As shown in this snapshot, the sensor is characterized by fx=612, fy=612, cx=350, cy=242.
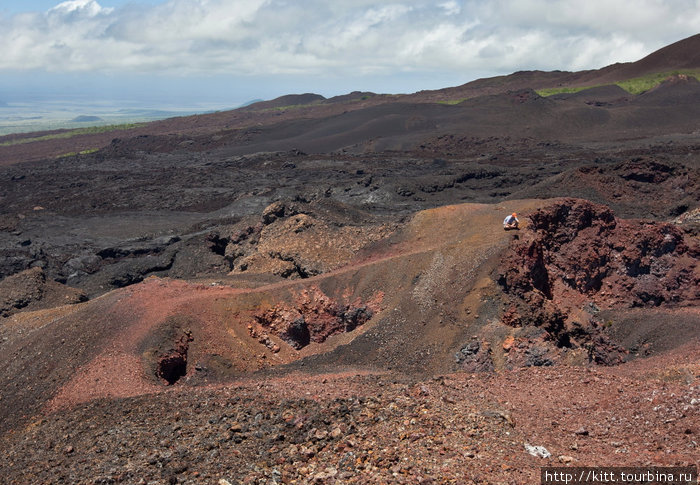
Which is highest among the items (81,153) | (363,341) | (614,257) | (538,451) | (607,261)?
(81,153)

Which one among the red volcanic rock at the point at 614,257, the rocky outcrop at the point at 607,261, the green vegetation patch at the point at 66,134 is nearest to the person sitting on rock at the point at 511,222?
the rocky outcrop at the point at 607,261

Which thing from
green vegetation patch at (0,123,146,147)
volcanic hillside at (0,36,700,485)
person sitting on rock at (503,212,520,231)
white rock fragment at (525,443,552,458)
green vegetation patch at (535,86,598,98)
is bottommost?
volcanic hillside at (0,36,700,485)

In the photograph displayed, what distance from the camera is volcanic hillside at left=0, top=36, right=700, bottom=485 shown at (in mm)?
10430

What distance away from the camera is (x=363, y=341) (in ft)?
62.7

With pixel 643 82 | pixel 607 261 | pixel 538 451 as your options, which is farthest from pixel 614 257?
pixel 643 82

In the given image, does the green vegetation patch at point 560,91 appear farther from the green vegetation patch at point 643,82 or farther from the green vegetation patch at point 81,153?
the green vegetation patch at point 81,153

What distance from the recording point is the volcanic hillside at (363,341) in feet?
34.2

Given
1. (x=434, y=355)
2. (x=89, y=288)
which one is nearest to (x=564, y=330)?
(x=434, y=355)

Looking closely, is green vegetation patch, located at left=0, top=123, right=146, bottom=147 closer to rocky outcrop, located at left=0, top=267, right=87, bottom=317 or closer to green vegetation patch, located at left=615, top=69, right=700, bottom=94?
rocky outcrop, located at left=0, top=267, right=87, bottom=317

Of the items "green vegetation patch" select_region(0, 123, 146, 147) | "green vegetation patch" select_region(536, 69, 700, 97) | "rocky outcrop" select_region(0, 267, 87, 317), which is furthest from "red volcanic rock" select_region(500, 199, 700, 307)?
"green vegetation patch" select_region(0, 123, 146, 147)

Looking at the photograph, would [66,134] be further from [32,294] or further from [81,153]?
[32,294]

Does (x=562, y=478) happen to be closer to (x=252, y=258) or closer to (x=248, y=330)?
(x=248, y=330)

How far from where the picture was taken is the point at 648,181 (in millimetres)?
44344

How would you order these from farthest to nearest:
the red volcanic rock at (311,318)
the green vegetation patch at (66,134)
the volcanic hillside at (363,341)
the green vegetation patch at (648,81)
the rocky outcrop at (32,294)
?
the green vegetation patch at (66,134)
the green vegetation patch at (648,81)
the rocky outcrop at (32,294)
the red volcanic rock at (311,318)
the volcanic hillside at (363,341)
